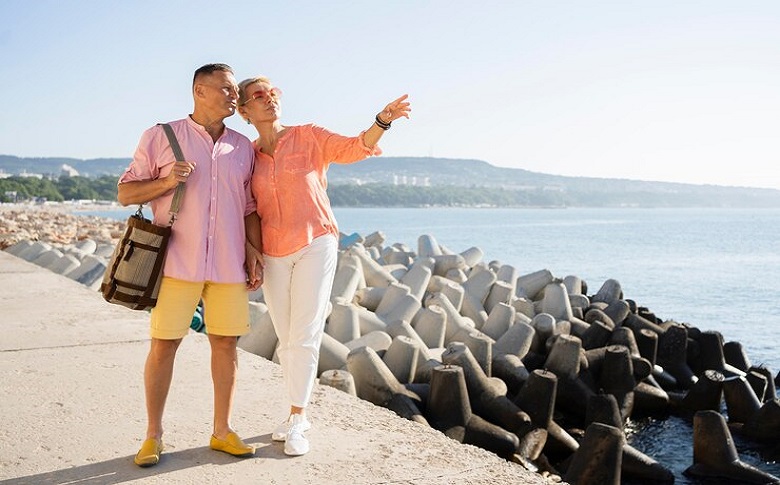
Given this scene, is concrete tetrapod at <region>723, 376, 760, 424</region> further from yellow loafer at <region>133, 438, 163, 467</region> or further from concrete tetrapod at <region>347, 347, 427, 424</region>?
yellow loafer at <region>133, 438, 163, 467</region>

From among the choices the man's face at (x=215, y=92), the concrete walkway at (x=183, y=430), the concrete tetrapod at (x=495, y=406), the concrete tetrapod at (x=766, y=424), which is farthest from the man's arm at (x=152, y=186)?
the concrete tetrapod at (x=766, y=424)

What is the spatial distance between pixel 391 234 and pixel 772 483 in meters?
48.6

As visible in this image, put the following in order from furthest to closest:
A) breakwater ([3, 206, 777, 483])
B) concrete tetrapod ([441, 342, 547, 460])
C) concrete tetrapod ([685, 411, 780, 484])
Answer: concrete tetrapod ([685, 411, 780, 484]), concrete tetrapod ([441, 342, 547, 460]), breakwater ([3, 206, 777, 483])

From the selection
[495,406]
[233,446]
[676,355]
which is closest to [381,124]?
[233,446]

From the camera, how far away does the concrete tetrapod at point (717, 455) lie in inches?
236

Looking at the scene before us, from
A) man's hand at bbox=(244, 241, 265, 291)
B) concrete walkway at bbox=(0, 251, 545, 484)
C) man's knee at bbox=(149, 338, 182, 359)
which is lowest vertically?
concrete walkway at bbox=(0, 251, 545, 484)

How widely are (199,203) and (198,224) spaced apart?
0.08 m

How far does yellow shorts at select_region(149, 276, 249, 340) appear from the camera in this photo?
3.44 meters

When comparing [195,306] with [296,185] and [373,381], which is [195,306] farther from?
[373,381]

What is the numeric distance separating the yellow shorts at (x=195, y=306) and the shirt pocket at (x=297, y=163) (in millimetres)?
531

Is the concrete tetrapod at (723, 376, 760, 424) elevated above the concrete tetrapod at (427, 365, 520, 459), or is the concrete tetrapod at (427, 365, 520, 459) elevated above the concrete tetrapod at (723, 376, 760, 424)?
the concrete tetrapod at (427, 365, 520, 459)

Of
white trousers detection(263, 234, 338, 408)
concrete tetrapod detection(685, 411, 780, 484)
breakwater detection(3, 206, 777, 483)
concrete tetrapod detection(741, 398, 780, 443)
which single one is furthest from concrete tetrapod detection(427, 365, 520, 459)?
concrete tetrapod detection(741, 398, 780, 443)

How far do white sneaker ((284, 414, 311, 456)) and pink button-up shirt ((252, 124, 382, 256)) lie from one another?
73cm

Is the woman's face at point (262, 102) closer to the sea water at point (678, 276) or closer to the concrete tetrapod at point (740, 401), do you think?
the sea water at point (678, 276)
